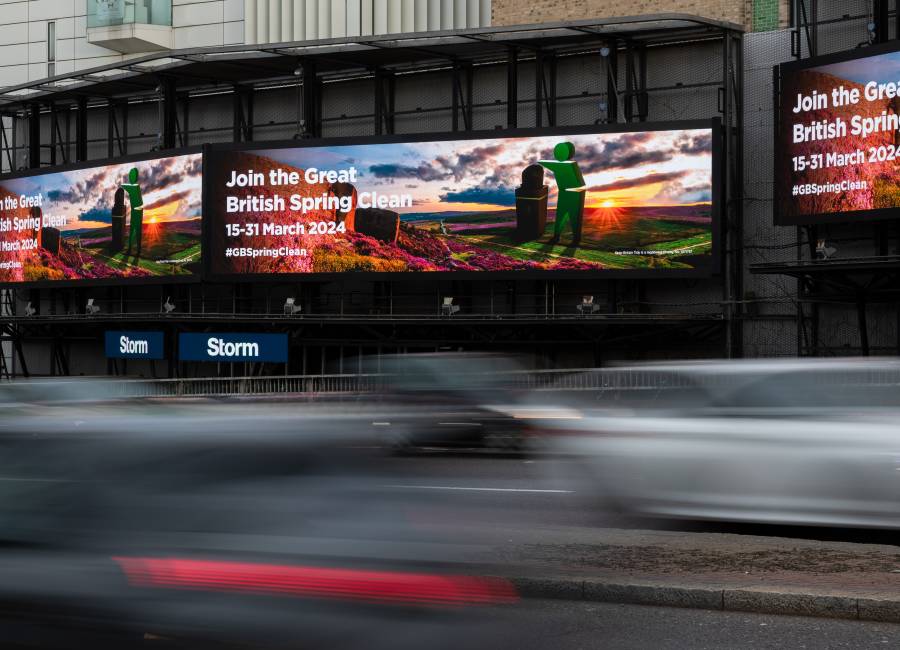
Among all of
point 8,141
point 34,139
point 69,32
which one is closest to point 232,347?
point 34,139

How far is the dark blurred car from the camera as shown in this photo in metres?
16.0

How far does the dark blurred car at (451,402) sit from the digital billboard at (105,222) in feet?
64.6

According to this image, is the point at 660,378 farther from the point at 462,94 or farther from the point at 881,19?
the point at 462,94

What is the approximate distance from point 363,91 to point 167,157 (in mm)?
6084

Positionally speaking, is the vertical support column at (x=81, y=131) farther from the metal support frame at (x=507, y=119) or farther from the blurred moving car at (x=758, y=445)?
the blurred moving car at (x=758, y=445)

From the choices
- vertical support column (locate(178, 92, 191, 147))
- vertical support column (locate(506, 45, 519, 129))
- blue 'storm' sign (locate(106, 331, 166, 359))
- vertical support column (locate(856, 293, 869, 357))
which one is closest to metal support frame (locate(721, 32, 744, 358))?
vertical support column (locate(856, 293, 869, 357))

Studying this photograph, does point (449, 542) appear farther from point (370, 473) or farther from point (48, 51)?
point (48, 51)

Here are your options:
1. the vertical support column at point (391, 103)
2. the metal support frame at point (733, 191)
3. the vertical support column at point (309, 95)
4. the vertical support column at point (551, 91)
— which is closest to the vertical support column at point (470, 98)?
the vertical support column at point (551, 91)

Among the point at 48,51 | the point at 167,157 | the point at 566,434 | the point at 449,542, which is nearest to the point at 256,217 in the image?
the point at 167,157

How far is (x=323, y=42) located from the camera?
32.1 meters

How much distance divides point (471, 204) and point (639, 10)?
23.1ft

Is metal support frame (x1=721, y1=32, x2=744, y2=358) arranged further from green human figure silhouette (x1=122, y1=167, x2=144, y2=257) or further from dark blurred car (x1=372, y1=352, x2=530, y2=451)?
green human figure silhouette (x1=122, y1=167, x2=144, y2=257)

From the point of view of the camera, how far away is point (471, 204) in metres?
32.2

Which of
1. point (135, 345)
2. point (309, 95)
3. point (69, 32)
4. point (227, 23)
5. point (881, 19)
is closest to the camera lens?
point (881, 19)
